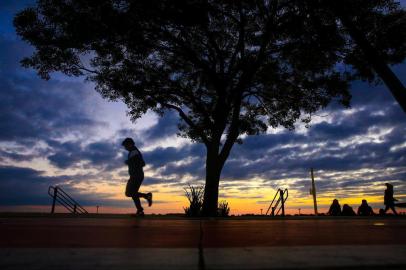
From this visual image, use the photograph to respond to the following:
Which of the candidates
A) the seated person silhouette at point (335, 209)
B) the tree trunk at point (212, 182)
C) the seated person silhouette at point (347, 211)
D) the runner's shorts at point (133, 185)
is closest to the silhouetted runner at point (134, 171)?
the runner's shorts at point (133, 185)

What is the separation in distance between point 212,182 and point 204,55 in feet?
18.4

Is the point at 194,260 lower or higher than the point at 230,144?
lower

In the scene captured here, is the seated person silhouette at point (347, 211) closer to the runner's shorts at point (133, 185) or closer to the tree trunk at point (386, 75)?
the runner's shorts at point (133, 185)

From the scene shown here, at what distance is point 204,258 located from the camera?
1.89m

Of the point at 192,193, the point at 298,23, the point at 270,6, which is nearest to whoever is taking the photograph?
the point at 298,23

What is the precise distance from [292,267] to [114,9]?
42.6 ft

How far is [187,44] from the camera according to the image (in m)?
15.4

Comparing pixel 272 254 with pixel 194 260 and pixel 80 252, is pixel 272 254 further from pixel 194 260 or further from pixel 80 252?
pixel 80 252

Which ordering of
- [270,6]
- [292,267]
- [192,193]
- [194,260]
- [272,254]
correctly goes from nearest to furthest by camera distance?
[292,267], [194,260], [272,254], [270,6], [192,193]

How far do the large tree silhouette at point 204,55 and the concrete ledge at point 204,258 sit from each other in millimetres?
11216

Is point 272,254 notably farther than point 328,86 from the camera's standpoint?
No

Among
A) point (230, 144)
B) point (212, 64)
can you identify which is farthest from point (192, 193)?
point (212, 64)

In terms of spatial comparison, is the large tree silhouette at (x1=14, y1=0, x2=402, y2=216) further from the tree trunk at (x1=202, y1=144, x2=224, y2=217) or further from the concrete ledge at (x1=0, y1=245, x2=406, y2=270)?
the concrete ledge at (x1=0, y1=245, x2=406, y2=270)

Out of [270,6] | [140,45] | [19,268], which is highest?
[270,6]
